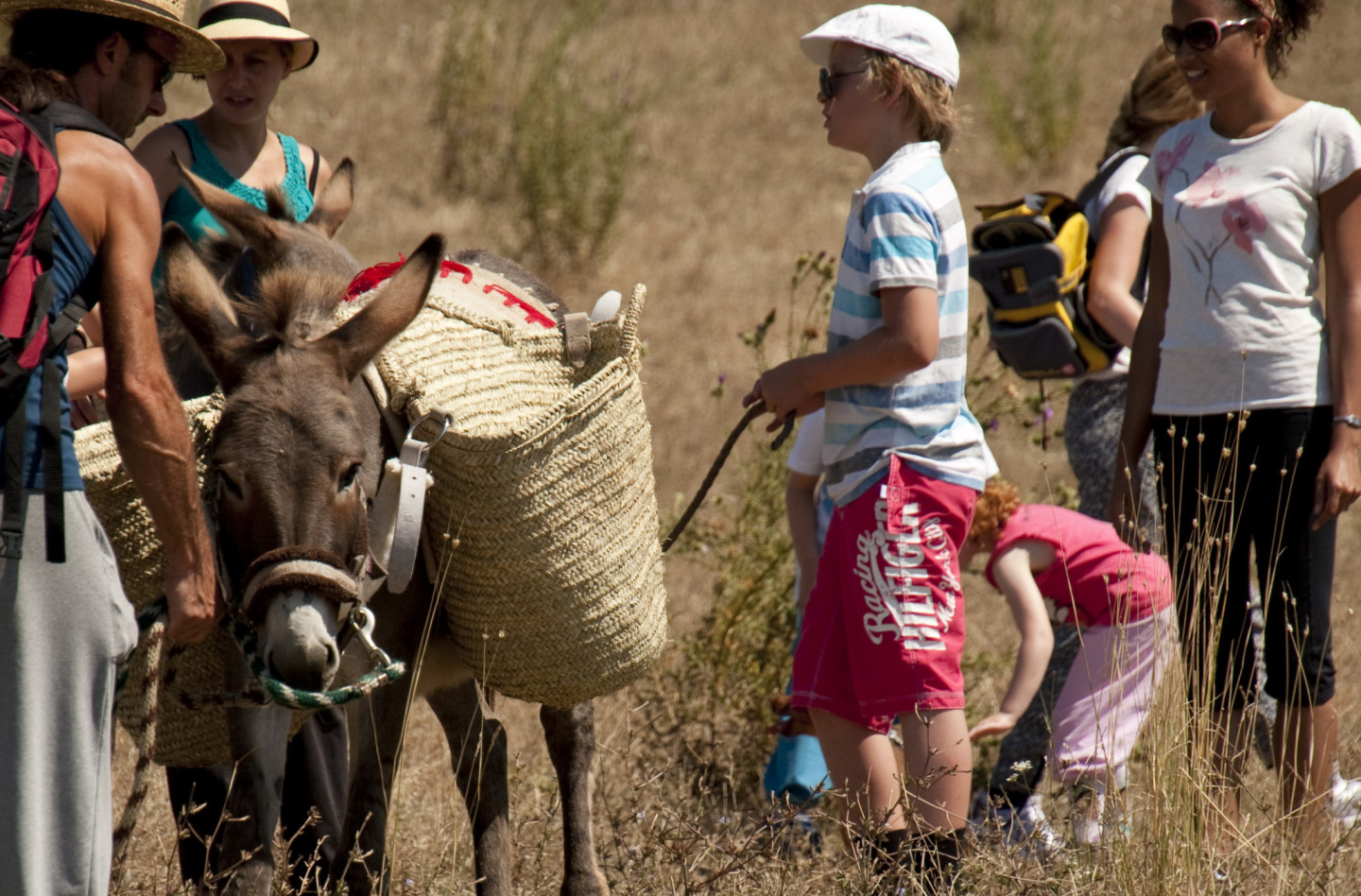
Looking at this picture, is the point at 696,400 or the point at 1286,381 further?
the point at 696,400

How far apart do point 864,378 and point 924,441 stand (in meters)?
0.20

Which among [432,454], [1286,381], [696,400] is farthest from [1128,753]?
[696,400]

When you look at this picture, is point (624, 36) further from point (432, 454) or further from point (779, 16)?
point (432, 454)

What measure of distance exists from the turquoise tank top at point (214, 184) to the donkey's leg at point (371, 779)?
1192mm

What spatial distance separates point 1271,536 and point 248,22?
9.38 ft

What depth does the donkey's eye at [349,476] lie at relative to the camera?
254cm

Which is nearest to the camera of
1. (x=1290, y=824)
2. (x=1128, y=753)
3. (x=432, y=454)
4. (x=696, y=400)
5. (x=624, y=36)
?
(x=432, y=454)

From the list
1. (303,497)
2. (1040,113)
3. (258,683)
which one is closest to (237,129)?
(303,497)

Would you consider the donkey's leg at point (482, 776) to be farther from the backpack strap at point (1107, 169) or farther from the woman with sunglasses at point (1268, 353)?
the backpack strap at point (1107, 169)

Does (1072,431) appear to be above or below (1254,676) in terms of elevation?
above

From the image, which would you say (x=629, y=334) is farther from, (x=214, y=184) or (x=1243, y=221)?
(x=1243, y=221)

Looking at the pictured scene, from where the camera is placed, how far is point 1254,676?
3156 mm

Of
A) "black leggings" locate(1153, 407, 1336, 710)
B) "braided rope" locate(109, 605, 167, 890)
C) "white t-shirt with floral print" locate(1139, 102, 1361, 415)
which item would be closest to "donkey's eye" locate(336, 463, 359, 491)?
"braided rope" locate(109, 605, 167, 890)

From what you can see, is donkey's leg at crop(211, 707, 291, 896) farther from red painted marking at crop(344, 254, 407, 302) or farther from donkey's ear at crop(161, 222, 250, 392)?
red painted marking at crop(344, 254, 407, 302)
